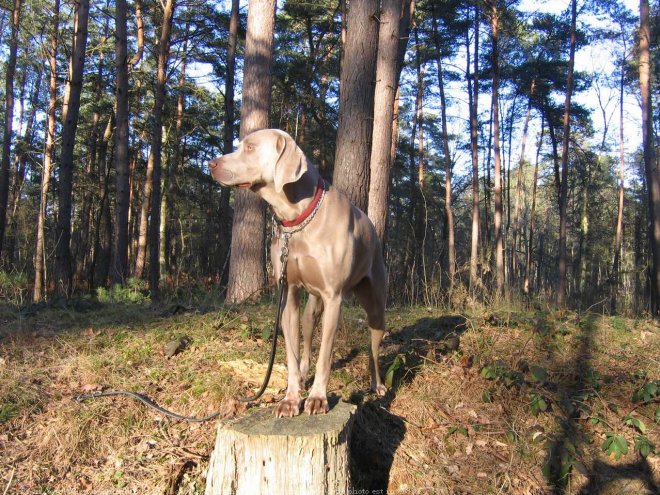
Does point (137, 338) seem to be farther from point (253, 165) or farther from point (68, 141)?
point (68, 141)

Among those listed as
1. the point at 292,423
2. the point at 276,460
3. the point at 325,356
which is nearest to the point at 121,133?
the point at 325,356

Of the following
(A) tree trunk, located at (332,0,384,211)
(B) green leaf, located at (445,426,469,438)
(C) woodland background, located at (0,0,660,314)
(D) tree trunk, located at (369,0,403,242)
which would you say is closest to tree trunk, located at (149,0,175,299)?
(C) woodland background, located at (0,0,660,314)

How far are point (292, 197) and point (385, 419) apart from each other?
2112 millimetres

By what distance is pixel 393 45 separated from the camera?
7.36 metres

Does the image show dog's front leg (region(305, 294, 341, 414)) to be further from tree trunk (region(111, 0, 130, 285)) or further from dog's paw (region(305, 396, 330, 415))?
tree trunk (region(111, 0, 130, 285))

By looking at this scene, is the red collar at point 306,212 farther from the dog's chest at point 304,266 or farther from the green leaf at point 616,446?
the green leaf at point 616,446

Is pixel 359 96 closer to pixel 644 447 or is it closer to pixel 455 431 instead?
pixel 455 431

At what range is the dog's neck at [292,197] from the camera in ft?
10.5

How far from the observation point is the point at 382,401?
4.34 meters

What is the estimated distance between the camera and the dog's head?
10.0ft

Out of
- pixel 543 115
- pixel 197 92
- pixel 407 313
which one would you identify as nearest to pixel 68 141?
pixel 197 92

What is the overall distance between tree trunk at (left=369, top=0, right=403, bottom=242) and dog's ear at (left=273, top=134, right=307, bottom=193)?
412 cm

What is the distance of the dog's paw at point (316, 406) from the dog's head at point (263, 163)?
51.8 inches

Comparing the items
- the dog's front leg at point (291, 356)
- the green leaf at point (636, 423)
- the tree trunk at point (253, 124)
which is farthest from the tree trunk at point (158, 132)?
the green leaf at point (636, 423)
